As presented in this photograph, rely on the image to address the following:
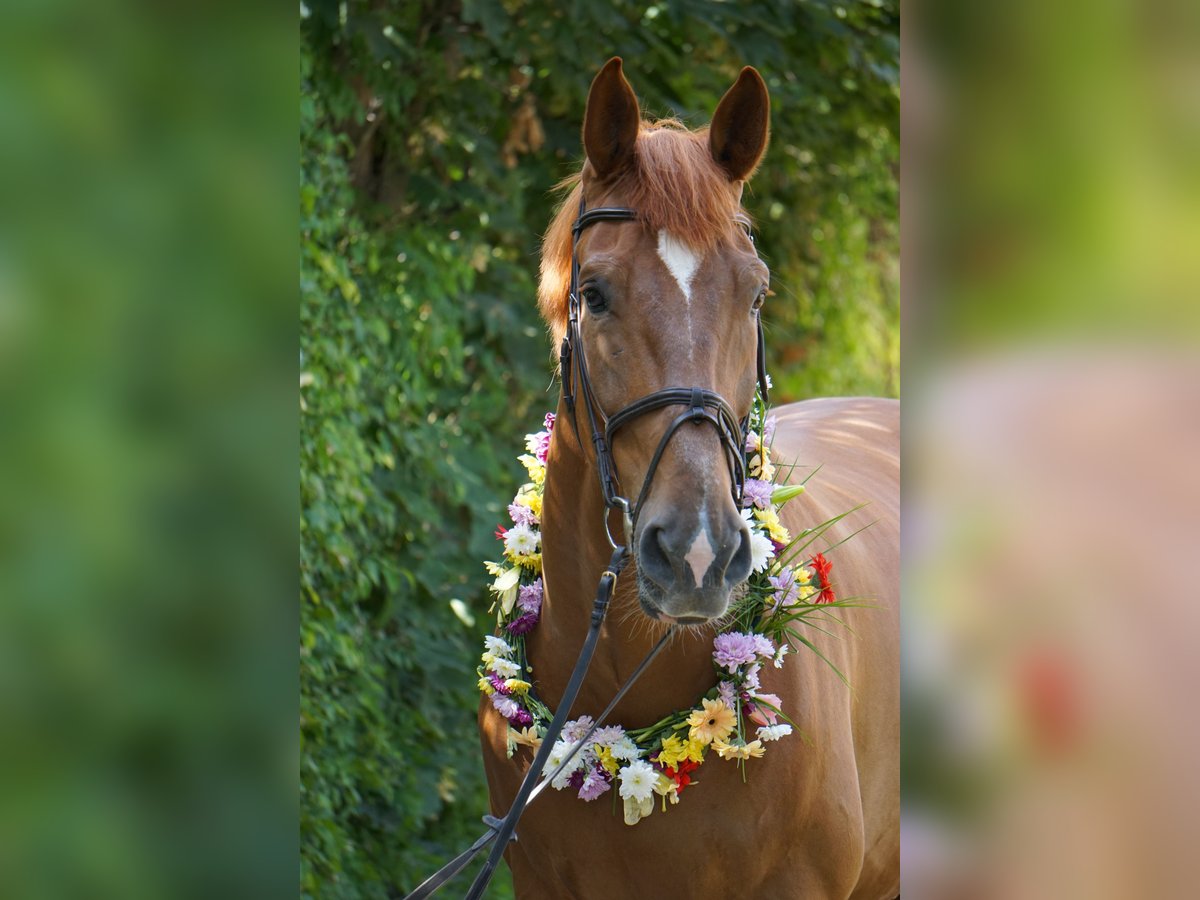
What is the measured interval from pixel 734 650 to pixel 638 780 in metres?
0.32

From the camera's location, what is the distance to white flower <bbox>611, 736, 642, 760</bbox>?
2.40 metres

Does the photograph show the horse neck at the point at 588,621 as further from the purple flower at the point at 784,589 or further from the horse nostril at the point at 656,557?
the horse nostril at the point at 656,557

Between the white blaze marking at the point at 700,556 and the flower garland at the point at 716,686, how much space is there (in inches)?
15.2

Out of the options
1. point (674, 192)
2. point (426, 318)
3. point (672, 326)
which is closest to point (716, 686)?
point (672, 326)

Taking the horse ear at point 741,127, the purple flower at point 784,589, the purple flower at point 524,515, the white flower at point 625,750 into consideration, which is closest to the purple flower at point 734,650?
the purple flower at point 784,589

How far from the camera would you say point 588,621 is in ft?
8.16

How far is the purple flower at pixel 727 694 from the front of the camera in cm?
239

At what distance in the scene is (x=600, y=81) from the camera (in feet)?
7.66

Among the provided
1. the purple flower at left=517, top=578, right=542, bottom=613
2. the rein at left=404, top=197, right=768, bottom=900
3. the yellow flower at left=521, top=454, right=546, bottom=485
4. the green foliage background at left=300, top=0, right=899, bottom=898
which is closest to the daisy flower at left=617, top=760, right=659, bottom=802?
the rein at left=404, top=197, right=768, bottom=900
